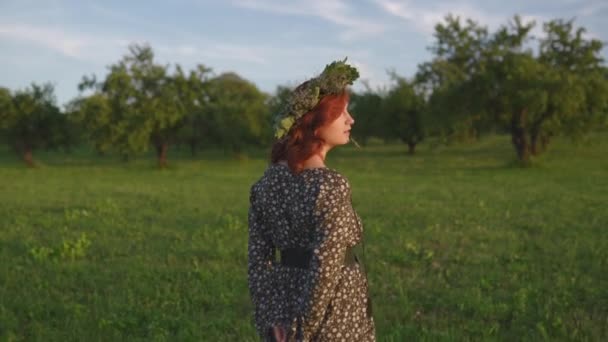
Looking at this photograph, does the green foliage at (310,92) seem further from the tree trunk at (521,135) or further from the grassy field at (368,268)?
the tree trunk at (521,135)

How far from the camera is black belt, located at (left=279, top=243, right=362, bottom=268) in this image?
331 centimetres

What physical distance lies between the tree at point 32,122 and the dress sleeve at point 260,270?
4865cm

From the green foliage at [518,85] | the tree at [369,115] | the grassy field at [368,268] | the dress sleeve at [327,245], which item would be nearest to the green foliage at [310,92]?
the dress sleeve at [327,245]

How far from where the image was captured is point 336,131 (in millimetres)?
3219

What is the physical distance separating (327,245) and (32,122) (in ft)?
167

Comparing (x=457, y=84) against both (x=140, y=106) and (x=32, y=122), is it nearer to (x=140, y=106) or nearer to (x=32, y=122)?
(x=140, y=106)

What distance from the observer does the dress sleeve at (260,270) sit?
3551mm

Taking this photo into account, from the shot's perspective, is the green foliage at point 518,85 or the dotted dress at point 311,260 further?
the green foliage at point 518,85

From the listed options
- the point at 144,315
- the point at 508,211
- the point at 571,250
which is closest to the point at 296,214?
the point at 144,315

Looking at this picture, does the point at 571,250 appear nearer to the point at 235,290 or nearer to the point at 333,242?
the point at 235,290

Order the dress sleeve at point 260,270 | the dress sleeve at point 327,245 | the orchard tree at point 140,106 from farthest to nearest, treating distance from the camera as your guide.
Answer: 1. the orchard tree at point 140,106
2. the dress sleeve at point 260,270
3. the dress sleeve at point 327,245

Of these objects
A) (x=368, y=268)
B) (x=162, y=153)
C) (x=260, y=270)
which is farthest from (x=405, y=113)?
(x=260, y=270)

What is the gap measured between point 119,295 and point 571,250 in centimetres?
795

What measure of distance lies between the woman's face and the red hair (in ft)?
0.08
